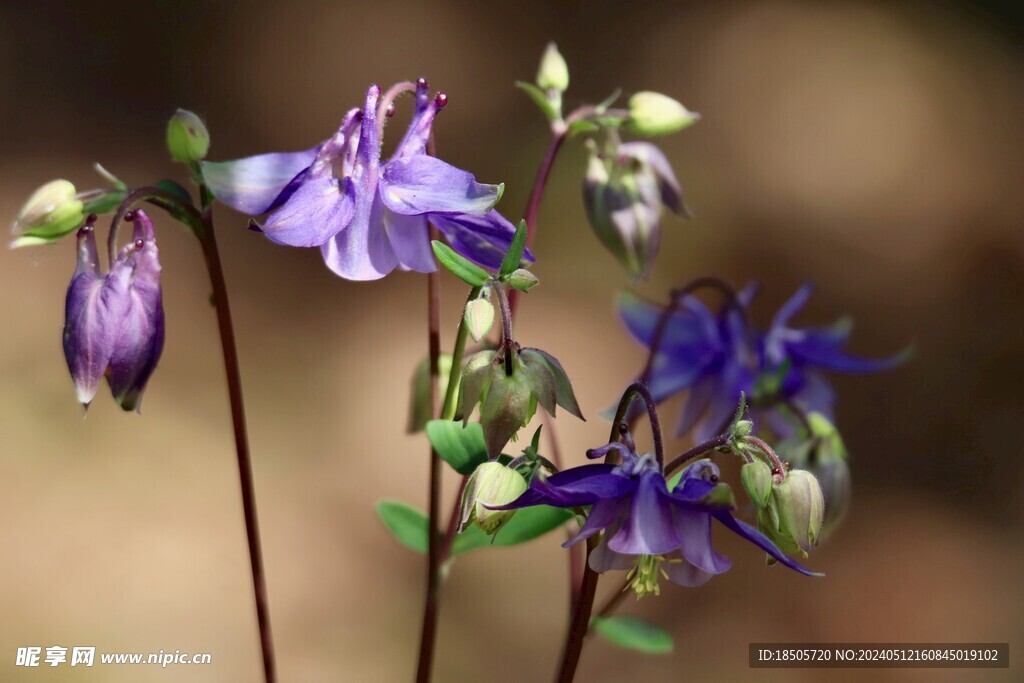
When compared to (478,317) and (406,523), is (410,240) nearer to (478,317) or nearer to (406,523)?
(478,317)

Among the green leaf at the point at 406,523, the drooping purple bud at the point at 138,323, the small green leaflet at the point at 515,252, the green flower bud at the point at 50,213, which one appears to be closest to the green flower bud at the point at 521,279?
the small green leaflet at the point at 515,252

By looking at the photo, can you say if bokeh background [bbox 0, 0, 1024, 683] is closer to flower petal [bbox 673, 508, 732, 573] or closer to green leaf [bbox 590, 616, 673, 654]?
green leaf [bbox 590, 616, 673, 654]

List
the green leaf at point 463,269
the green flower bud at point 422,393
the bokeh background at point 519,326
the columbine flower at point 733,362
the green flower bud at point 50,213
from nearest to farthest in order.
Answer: the green leaf at point 463,269, the green flower bud at point 50,213, the green flower bud at point 422,393, the columbine flower at point 733,362, the bokeh background at point 519,326

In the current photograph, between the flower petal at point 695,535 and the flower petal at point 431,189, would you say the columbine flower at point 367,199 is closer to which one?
the flower petal at point 431,189

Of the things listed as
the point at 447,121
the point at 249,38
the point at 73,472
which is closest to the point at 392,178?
the point at 73,472

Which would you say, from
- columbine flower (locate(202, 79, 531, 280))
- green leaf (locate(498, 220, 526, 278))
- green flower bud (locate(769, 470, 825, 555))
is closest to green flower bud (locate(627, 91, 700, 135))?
columbine flower (locate(202, 79, 531, 280))

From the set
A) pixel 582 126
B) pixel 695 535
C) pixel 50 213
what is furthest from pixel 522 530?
pixel 50 213
